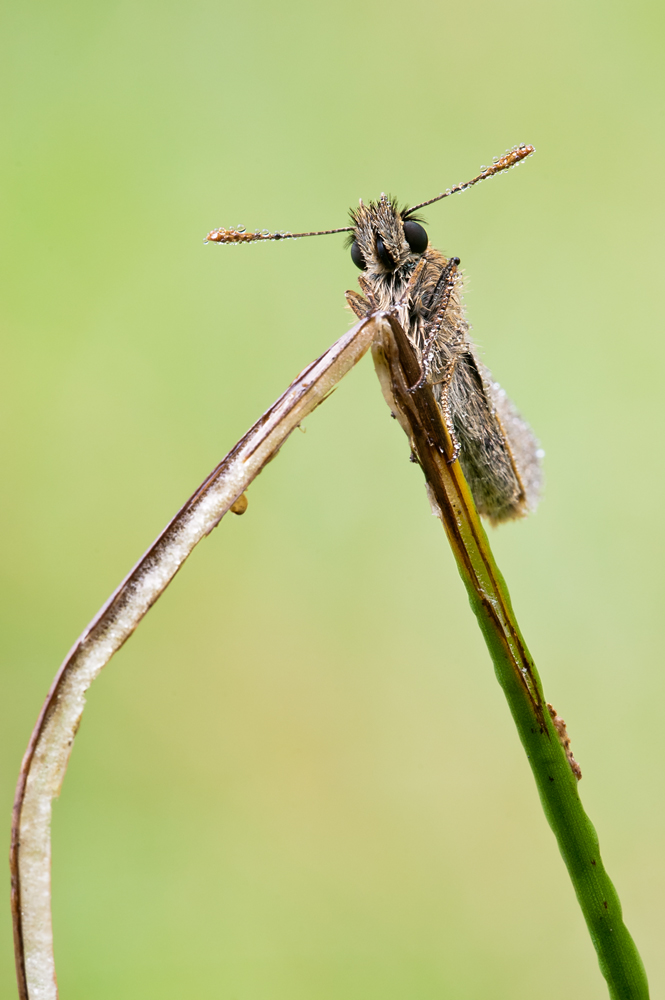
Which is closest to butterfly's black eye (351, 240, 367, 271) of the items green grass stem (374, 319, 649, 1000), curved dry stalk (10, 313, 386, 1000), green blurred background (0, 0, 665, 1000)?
green grass stem (374, 319, 649, 1000)

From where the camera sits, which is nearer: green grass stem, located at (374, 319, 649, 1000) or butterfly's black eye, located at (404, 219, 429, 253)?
green grass stem, located at (374, 319, 649, 1000)

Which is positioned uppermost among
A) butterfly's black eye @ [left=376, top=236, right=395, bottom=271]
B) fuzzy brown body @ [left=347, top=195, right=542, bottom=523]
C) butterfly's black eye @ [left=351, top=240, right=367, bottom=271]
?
butterfly's black eye @ [left=351, top=240, right=367, bottom=271]

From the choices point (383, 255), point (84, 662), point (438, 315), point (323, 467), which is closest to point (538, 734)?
point (84, 662)

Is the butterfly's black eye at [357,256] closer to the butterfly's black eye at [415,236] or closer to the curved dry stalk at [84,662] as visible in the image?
the butterfly's black eye at [415,236]

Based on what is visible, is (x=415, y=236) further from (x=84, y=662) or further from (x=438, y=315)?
(x=84, y=662)

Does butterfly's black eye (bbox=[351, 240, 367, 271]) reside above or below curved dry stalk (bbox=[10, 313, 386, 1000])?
above

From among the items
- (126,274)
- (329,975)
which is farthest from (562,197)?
(329,975)

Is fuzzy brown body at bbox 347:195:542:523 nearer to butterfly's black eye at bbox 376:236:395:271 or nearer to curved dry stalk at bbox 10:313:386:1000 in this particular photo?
butterfly's black eye at bbox 376:236:395:271
